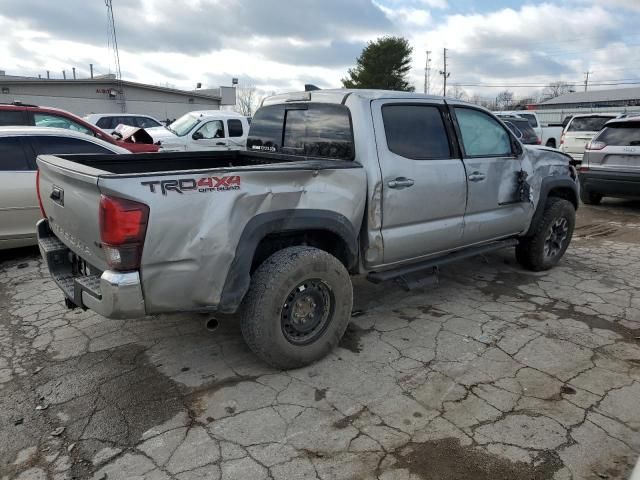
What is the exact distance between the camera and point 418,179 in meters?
3.88

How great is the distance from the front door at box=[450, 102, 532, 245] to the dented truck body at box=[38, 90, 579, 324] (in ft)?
0.05

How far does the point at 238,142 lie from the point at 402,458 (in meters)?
12.0

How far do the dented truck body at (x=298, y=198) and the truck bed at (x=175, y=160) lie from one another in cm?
1

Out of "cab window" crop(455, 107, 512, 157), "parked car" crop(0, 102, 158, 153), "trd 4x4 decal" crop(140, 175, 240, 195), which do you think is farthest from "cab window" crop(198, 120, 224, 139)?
"trd 4x4 decal" crop(140, 175, 240, 195)

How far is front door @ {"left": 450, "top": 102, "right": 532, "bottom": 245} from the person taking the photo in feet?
14.5

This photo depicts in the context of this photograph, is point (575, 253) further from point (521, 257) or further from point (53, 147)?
point (53, 147)

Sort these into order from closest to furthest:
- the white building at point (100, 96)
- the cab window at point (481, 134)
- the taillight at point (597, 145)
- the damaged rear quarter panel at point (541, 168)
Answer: the cab window at point (481, 134) → the damaged rear quarter panel at point (541, 168) → the taillight at point (597, 145) → the white building at point (100, 96)

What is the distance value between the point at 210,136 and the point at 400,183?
36.0ft

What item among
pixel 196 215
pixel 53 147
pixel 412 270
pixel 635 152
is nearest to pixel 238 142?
pixel 53 147

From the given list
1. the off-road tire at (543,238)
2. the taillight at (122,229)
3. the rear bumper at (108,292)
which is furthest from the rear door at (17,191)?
the off-road tire at (543,238)

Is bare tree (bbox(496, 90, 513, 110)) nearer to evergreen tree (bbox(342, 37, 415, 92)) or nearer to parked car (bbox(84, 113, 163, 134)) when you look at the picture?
evergreen tree (bbox(342, 37, 415, 92))

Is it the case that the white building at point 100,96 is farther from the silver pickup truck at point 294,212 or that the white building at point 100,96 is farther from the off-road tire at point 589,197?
the silver pickup truck at point 294,212

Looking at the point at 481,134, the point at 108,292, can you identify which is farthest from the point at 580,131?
the point at 108,292

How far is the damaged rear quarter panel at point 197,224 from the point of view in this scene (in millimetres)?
2672
